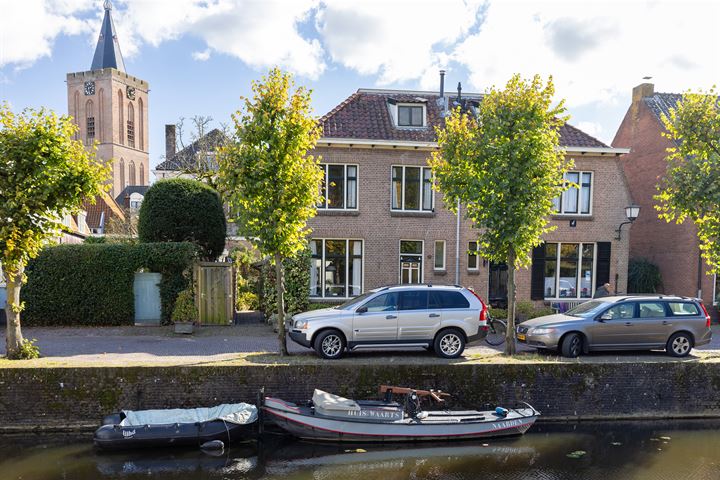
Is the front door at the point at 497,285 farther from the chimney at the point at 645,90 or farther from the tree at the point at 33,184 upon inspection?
the tree at the point at 33,184

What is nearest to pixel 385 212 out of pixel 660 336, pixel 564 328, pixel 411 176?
pixel 411 176

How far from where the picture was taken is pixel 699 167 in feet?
44.4

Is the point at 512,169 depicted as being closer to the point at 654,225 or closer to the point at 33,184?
the point at 33,184

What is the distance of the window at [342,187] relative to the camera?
20766mm

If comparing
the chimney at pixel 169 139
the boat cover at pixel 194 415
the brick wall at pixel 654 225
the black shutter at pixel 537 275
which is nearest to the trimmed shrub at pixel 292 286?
the boat cover at pixel 194 415

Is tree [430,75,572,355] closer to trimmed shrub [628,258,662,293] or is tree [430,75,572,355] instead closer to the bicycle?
the bicycle

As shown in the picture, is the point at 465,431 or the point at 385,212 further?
the point at 385,212

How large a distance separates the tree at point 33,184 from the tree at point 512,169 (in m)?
9.14

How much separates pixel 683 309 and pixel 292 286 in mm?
12281

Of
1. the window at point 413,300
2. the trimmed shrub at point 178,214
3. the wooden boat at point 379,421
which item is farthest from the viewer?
the trimmed shrub at point 178,214

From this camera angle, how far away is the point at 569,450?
10734 mm

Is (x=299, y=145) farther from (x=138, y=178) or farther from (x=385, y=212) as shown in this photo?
(x=138, y=178)

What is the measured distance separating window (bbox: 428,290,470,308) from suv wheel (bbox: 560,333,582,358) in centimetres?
270

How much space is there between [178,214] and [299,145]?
841cm
